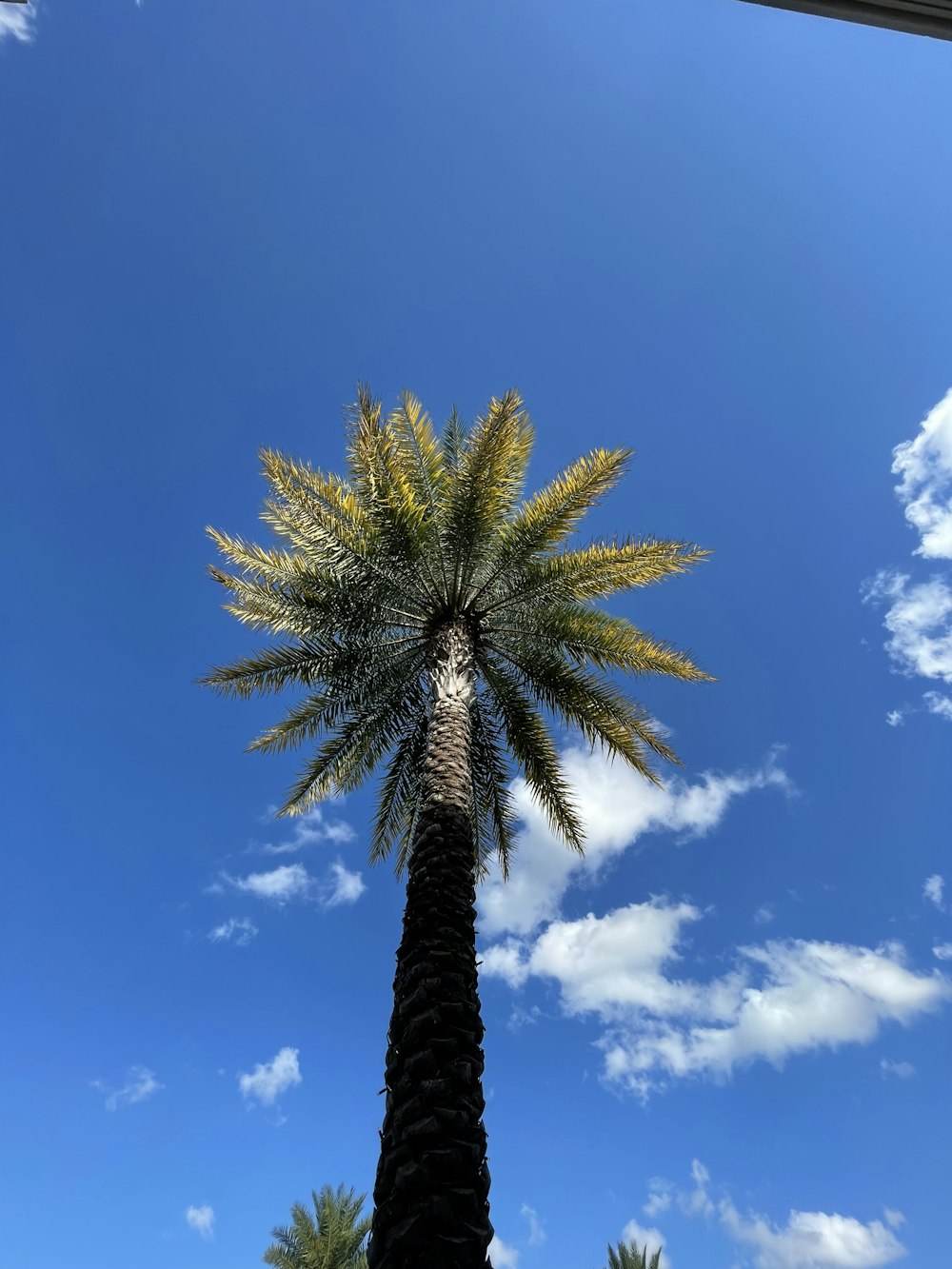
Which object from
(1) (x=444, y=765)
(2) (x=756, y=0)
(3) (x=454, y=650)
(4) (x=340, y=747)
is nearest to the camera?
(2) (x=756, y=0)

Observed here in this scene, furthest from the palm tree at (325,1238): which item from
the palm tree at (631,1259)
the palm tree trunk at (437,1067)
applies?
the palm tree trunk at (437,1067)

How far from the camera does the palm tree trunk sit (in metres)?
4.48

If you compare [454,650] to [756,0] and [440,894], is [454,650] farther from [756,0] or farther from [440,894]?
[756,0]

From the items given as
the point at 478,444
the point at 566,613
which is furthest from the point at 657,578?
the point at 478,444

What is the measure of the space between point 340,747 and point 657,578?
565 cm

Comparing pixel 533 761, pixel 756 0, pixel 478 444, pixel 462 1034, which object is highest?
pixel 478 444

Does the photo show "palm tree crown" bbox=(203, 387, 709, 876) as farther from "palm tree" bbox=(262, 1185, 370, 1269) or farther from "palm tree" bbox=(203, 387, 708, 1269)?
"palm tree" bbox=(262, 1185, 370, 1269)

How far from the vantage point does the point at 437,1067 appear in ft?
17.9

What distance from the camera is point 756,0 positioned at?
10.9 ft

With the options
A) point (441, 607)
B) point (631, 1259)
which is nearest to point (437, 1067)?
point (441, 607)

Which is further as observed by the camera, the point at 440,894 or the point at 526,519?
the point at 526,519

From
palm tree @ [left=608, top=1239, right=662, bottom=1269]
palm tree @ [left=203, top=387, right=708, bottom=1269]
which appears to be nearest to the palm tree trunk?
palm tree @ [left=203, top=387, right=708, bottom=1269]

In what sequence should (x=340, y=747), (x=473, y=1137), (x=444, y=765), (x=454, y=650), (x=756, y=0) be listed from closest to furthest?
(x=756, y=0) < (x=473, y=1137) < (x=444, y=765) < (x=454, y=650) < (x=340, y=747)

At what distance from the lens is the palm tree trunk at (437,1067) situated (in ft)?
14.7
